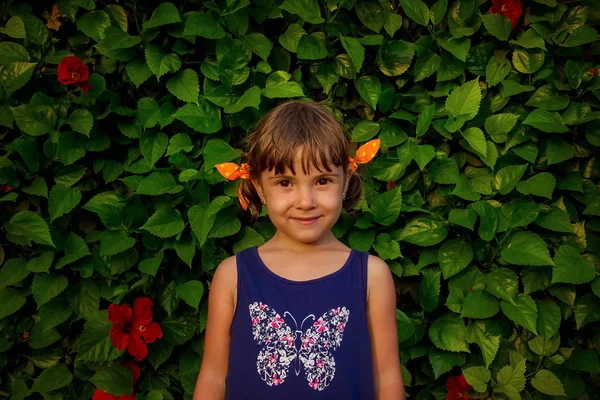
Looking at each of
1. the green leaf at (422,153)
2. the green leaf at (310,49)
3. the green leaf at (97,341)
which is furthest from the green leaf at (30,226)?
the green leaf at (422,153)

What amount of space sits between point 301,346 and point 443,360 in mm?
1096

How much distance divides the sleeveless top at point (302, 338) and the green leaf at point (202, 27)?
1.06 meters

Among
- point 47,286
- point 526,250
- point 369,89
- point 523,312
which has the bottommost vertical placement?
point 523,312

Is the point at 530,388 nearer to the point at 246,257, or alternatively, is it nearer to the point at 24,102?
the point at 246,257

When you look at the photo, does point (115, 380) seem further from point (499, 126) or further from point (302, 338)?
point (499, 126)

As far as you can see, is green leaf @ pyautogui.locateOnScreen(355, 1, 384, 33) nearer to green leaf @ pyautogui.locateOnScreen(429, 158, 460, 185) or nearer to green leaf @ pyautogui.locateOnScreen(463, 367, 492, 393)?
green leaf @ pyautogui.locateOnScreen(429, 158, 460, 185)

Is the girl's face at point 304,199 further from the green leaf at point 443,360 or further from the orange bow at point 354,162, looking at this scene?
the green leaf at point 443,360

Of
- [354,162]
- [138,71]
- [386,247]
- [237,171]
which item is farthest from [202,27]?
[386,247]

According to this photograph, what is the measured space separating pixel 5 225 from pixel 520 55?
6.96 feet

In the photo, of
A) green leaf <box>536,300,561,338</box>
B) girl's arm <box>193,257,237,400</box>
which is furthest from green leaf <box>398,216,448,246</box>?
girl's arm <box>193,257,237,400</box>

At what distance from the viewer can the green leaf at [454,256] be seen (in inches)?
108

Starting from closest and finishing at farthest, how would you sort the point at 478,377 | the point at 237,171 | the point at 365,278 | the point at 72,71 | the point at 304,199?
the point at 304,199, the point at 365,278, the point at 237,171, the point at 72,71, the point at 478,377

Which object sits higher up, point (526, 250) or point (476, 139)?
point (476, 139)

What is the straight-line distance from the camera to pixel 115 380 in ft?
A: 8.89
